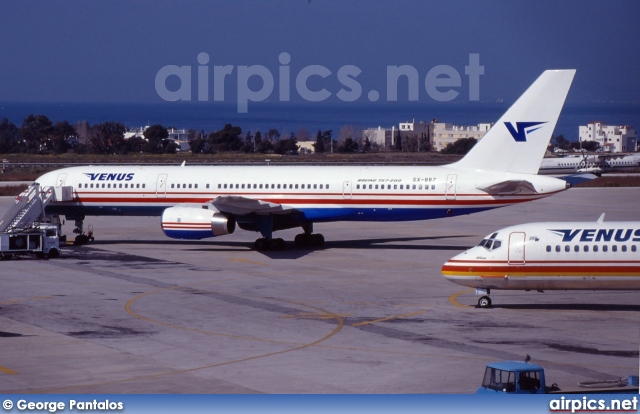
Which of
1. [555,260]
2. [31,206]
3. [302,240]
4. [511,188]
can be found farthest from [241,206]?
[555,260]

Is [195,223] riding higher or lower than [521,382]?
higher

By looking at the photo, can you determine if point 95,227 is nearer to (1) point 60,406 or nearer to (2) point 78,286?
(2) point 78,286

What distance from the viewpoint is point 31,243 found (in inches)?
1930

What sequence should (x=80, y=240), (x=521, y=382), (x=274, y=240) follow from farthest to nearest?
(x=80, y=240)
(x=274, y=240)
(x=521, y=382)

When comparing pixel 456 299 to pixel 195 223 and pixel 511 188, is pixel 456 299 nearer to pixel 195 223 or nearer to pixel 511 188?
pixel 511 188

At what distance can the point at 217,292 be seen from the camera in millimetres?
38875

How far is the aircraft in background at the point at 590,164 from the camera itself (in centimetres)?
12644

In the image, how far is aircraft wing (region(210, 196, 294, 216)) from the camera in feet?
163

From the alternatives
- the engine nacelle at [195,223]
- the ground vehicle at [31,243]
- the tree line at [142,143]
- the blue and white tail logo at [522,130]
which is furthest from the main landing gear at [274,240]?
the tree line at [142,143]

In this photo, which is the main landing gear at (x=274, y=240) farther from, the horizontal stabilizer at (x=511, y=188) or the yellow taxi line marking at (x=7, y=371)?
the yellow taxi line marking at (x=7, y=371)

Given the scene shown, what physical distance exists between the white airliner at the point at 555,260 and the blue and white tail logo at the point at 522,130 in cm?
1613

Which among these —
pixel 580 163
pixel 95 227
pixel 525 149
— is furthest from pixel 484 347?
pixel 580 163

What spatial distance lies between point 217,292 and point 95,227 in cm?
3010

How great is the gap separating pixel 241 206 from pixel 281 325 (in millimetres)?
18815
